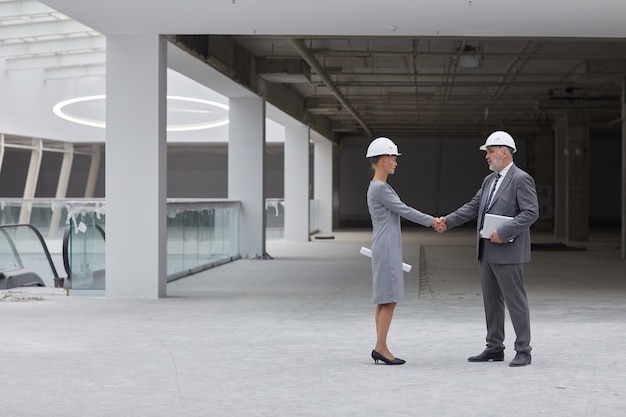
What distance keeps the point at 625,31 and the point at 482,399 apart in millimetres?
8050

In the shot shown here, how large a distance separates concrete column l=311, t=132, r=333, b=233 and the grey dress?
31.9 meters

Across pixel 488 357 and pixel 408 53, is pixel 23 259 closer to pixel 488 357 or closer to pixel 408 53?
pixel 408 53

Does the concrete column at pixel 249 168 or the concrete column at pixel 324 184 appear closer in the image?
the concrete column at pixel 249 168

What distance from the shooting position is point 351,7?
465 inches

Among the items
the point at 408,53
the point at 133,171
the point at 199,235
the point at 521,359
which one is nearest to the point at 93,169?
the point at 199,235

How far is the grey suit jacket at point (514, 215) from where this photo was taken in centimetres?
766

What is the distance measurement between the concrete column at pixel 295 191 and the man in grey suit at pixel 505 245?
24138 millimetres

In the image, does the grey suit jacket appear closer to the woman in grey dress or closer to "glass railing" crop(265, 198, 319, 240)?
the woman in grey dress

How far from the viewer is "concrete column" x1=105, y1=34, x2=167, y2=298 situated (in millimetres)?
13406

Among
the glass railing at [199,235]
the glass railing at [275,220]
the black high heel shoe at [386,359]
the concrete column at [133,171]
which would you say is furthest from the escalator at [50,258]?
the glass railing at [275,220]

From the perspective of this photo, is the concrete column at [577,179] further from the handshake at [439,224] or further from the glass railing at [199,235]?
the handshake at [439,224]

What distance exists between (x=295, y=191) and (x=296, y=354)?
23.9 m

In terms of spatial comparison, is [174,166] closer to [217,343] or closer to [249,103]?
[249,103]

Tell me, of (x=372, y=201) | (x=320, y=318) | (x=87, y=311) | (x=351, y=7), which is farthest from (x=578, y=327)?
(x=87, y=311)
